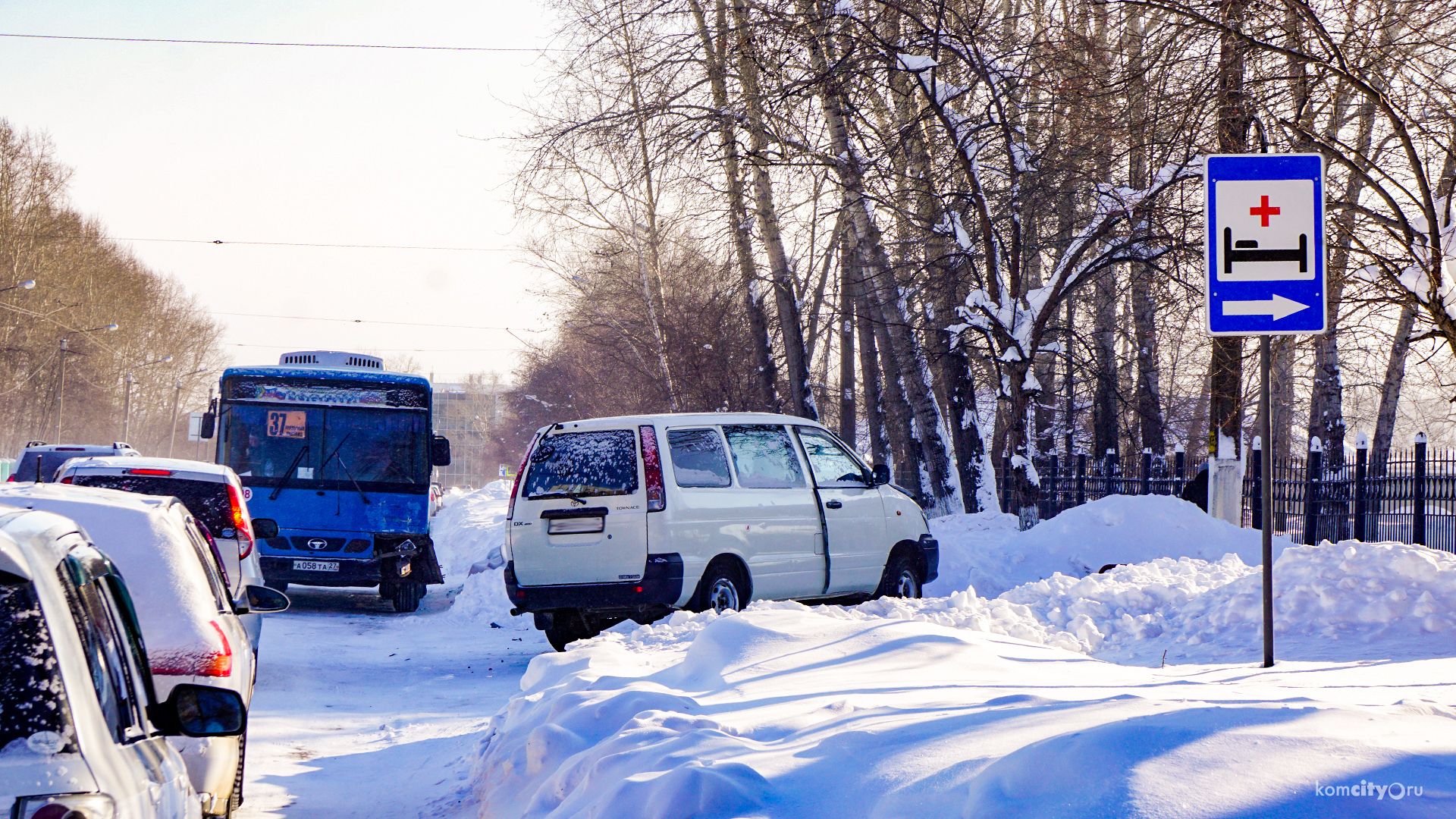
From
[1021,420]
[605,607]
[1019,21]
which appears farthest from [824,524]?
[1019,21]

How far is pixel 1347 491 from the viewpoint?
1686 cm

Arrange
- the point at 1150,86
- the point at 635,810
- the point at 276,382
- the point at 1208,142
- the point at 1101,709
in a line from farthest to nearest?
1. the point at 276,382
2. the point at 1208,142
3. the point at 1150,86
4. the point at 1101,709
5. the point at 635,810

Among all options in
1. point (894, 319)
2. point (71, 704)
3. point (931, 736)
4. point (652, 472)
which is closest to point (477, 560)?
point (894, 319)

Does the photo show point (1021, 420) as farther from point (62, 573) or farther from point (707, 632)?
point (62, 573)

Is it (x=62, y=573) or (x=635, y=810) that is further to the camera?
(x=635, y=810)

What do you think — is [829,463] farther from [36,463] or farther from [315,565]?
[36,463]

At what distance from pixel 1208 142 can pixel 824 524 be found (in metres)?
5.50

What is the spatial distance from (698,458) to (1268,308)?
5.20 meters

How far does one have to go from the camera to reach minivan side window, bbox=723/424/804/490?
36.1ft

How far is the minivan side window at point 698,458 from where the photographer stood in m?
10.5

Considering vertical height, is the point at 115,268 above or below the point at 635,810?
above

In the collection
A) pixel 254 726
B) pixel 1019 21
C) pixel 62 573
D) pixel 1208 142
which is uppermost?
pixel 1019 21

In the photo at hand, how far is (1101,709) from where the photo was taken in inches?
171

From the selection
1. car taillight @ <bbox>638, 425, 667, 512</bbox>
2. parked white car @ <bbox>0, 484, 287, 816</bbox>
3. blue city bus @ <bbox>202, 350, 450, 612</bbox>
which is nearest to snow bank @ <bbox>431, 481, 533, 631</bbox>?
blue city bus @ <bbox>202, 350, 450, 612</bbox>
